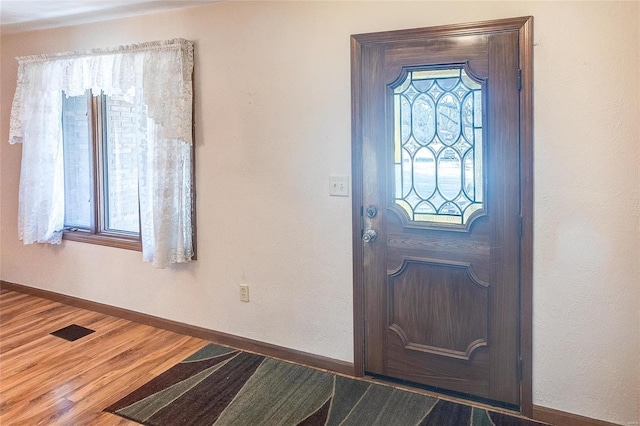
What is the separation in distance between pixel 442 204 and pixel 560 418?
1160 millimetres

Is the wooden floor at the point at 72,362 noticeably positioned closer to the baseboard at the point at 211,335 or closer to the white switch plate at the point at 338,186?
the baseboard at the point at 211,335

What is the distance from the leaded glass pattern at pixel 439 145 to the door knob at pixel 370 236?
22 centimetres

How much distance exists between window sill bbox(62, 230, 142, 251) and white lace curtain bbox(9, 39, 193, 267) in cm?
19

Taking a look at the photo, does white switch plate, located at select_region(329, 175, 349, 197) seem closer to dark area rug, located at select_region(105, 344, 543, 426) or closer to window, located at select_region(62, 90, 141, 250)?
dark area rug, located at select_region(105, 344, 543, 426)

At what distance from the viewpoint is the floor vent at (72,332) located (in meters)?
3.41

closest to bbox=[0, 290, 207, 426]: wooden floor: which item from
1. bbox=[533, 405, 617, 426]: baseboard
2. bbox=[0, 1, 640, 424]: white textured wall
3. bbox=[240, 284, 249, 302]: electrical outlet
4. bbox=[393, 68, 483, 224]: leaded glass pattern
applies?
bbox=[0, 1, 640, 424]: white textured wall

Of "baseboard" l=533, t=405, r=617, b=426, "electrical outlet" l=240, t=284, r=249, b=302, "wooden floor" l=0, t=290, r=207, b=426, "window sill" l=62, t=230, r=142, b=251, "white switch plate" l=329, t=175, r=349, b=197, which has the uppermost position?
"white switch plate" l=329, t=175, r=349, b=197

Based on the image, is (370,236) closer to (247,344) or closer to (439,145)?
(439,145)

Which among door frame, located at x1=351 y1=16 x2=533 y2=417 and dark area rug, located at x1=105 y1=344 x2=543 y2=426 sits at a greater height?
door frame, located at x1=351 y1=16 x2=533 y2=417

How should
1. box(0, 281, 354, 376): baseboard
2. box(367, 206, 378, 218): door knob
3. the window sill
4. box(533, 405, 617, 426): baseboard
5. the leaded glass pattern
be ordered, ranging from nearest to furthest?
box(533, 405, 617, 426): baseboard < the leaded glass pattern < box(367, 206, 378, 218): door knob < box(0, 281, 354, 376): baseboard < the window sill

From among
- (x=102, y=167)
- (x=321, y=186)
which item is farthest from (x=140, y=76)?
(x=321, y=186)

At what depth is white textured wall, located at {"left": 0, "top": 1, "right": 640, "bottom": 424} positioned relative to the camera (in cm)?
217

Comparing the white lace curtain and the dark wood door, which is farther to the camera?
the white lace curtain

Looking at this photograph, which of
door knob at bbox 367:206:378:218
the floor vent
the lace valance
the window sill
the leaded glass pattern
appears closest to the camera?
the leaded glass pattern
